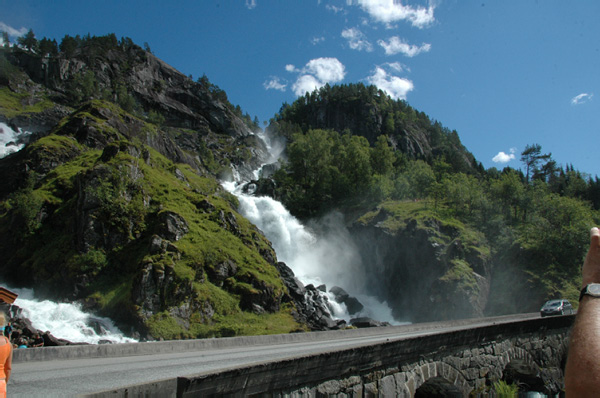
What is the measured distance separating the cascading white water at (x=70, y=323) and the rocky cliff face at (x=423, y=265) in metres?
31.7

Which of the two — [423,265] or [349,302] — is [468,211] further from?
[349,302]

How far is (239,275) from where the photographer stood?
33.4 m

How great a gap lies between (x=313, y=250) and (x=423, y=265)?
1519cm

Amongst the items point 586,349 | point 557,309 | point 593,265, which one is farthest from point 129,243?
point 586,349

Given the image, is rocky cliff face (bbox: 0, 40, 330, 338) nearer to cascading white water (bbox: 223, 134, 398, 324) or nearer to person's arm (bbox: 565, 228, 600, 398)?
cascading white water (bbox: 223, 134, 398, 324)

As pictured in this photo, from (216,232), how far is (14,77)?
80.8 metres

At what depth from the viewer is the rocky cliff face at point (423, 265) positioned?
139 ft

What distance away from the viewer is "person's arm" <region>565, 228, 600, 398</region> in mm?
1614

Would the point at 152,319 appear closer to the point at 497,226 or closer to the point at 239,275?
the point at 239,275

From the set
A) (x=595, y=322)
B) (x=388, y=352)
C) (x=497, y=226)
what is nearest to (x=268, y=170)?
(x=497, y=226)

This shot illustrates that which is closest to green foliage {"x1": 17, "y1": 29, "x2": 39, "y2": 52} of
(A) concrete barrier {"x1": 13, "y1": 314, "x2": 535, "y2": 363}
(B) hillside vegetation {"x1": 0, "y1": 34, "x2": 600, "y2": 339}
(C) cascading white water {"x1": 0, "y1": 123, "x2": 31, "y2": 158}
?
(B) hillside vegetation {"x1": 0, "y1": 34, "x2": 600, "y2": 339}

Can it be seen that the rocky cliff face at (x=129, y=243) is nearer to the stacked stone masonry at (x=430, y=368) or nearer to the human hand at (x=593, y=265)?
the stacked stone masonry at (x=430, y=368)

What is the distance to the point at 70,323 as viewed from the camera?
25406 mm

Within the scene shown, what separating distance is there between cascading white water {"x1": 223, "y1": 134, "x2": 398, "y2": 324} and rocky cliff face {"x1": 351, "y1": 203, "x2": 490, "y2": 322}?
1635 millimetres
